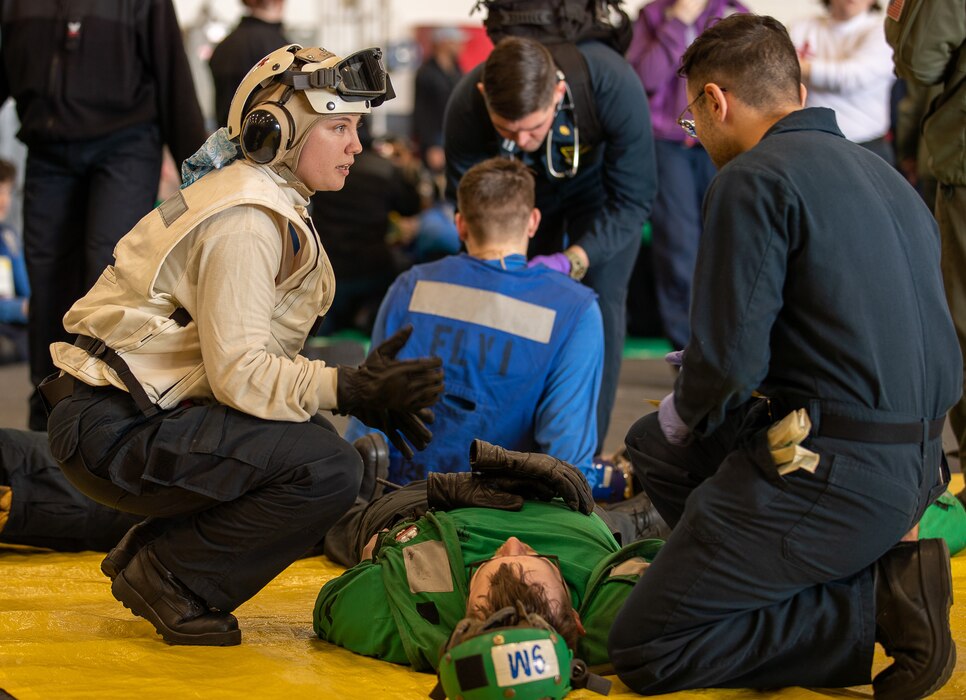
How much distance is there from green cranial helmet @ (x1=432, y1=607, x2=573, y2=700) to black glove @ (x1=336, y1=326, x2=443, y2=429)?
1.79 feet

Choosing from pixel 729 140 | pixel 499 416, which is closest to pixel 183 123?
pixel 499 416

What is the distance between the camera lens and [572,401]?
12.0 ft

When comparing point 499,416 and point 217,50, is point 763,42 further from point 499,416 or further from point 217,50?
point 217,50

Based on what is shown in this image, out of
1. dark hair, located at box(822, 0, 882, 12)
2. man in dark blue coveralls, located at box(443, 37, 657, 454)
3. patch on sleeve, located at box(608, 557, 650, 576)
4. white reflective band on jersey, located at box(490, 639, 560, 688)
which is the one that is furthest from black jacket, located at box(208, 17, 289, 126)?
white reflective band on jersey, located at box(490, 639, 560, 688)

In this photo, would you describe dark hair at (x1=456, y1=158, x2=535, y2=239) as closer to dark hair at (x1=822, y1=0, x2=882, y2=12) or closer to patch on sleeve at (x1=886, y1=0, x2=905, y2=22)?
patch on sleeve at (x1=886, y1=0, x2=905, y2=22)

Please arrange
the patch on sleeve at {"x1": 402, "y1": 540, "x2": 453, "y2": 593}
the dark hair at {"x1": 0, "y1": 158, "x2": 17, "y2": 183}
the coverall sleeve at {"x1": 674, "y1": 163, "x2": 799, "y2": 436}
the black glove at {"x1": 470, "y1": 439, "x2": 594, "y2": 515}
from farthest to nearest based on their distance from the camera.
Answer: the dark hair at {"x1": 0, "y1": 158, "x2": 17, "y2": 183} < the black glove at {"x1": 470, "y1": 439, "x2": 594, "y2": 515} < the patch on sleeve at {"x1": 402, "y1": 540, "x2": 453, "y2": 593} < the coverall sleeve at {"x1": 674, "y1": 163, "x2": 799, "y2": 436}

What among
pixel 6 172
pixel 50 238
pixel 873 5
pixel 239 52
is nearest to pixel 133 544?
pixel 50 238

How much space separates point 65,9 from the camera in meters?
4.52

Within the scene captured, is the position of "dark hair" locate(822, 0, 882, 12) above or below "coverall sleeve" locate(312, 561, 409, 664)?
above

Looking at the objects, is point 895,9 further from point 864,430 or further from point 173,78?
point 173,78

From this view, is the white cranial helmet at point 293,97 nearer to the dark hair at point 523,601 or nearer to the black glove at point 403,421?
the black glove at point 403,421

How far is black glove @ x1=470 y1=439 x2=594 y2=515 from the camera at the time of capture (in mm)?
2873

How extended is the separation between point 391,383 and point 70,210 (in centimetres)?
243

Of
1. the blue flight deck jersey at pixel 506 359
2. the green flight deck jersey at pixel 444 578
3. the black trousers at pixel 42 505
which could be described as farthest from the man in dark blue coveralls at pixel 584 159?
the black trousers at pixel 42 505
